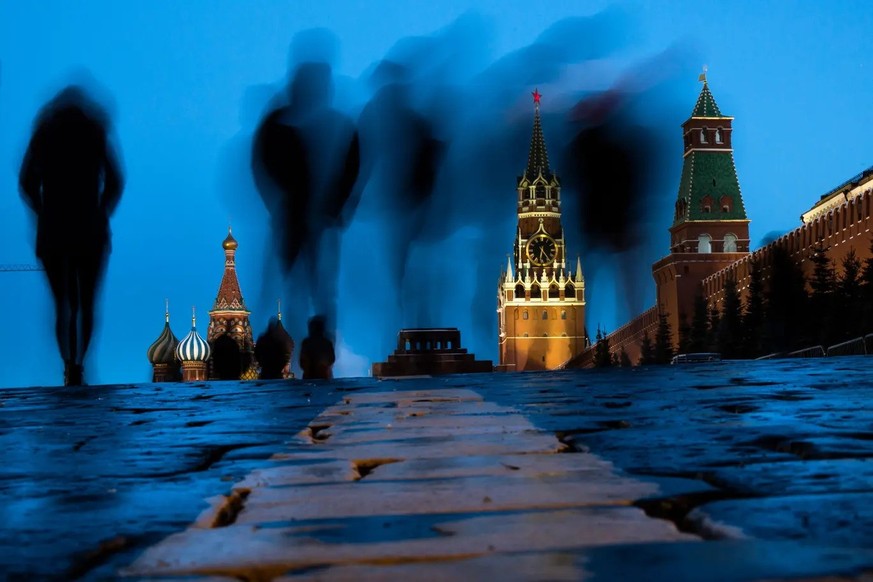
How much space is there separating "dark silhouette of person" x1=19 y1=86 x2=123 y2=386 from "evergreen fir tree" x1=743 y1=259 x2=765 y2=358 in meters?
21.9

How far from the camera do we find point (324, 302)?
27.1 meters

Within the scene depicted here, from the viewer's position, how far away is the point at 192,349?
80125 mm

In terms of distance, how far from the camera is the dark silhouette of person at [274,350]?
72.8 metres

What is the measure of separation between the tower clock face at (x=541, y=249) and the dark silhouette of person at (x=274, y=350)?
25089mm

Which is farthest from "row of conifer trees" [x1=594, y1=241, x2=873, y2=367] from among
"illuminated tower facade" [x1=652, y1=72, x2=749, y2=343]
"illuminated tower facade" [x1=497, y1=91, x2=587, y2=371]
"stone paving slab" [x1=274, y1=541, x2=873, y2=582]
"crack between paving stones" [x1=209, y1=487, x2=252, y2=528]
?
"illuminated tower facade" [x1=497, y1=91, x2=587, y2=371]

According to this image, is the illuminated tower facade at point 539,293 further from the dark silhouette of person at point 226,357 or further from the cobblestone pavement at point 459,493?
the cobblestone pavement at point 459,493

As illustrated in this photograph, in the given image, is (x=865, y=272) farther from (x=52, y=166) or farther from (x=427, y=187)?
(x=427, y=187)

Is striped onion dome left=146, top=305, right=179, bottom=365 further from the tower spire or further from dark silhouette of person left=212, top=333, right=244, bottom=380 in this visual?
the tower spire

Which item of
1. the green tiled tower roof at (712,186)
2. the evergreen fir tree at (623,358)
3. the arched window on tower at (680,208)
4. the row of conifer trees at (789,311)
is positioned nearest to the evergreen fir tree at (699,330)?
the row of conifer trees at (789,311)

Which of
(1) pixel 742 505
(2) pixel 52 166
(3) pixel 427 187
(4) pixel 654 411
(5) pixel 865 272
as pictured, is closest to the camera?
(1) pixel 742 505

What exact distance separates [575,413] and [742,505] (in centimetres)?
A: 233

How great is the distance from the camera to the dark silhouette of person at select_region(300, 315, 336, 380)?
25.1 metres

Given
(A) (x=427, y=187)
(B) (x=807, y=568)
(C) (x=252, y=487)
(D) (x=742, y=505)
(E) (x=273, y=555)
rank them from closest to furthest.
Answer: (B) (x=807, y=568), (E) (x=273, y=555), (D) (x=742, y=505), (C) (x=252, y=487), (A) (x=427, y=187)

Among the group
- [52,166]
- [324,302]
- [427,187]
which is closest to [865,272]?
[324,302]
